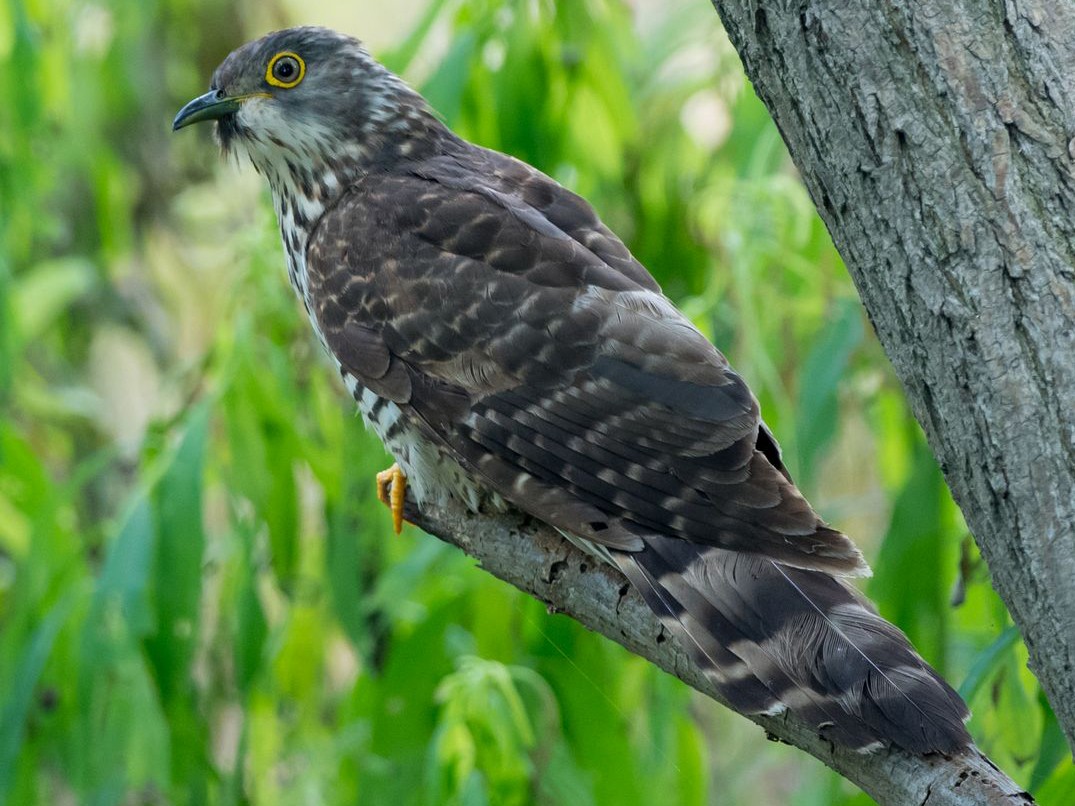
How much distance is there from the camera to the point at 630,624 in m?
2.25

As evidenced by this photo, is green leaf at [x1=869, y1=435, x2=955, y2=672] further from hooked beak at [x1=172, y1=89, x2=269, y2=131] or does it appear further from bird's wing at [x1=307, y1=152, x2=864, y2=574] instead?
hooked beak at [x1=172, y1=89, x2=269, y2=131]

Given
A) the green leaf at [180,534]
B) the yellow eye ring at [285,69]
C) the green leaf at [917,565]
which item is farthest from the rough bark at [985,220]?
the green leaf at [180,534]

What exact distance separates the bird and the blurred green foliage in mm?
411

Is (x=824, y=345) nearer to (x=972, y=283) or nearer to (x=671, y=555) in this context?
(x=671, y=555)

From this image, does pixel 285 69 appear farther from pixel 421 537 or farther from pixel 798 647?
pixel 798 647

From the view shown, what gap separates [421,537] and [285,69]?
1411 millimetres

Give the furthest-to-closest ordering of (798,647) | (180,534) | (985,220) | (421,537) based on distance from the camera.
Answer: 1. (421,537)
2. (180,534)
3. (798,647)
4. (985,220)

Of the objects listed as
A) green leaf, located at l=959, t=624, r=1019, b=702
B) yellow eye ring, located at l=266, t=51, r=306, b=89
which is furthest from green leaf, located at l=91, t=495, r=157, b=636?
green leaf, located at l=959, t=624, r=1019, b=702

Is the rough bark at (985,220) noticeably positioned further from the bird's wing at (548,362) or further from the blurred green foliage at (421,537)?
the blurred green foliage at (421,537)

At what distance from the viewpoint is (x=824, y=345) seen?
10.7 feet

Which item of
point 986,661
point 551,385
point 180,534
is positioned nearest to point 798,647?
point 986,661

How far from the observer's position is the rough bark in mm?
1676

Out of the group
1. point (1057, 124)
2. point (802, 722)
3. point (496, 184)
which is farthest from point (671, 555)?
point (496, 184)

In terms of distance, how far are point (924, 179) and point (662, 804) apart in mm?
2371
